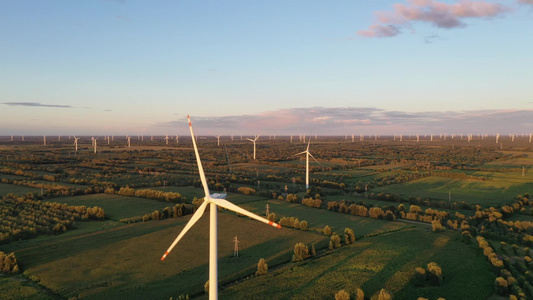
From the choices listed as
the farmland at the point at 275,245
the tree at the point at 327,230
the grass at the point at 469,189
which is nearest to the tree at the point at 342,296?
the farmland at the point at 275,245

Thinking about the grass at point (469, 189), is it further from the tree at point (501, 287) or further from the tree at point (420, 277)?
the tree at point (420, 277)

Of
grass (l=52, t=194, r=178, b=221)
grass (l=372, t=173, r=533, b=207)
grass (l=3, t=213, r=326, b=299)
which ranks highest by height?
grass (l=372, t=173, r=533, b=207)

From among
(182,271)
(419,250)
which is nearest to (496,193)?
(419,250)

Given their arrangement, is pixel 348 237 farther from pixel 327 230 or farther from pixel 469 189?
pixel 469 189

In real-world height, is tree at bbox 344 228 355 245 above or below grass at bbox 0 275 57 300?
above

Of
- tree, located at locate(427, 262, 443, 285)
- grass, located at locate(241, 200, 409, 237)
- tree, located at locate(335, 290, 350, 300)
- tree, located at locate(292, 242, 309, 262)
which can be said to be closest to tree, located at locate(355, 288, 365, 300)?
tree, located at locate(335, 290, 350, 300)

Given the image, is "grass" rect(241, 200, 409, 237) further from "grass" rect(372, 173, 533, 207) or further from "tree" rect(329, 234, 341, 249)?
"grass" rect(372, 173, 533, 207)

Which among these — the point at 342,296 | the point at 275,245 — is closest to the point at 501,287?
the point at 342,296
